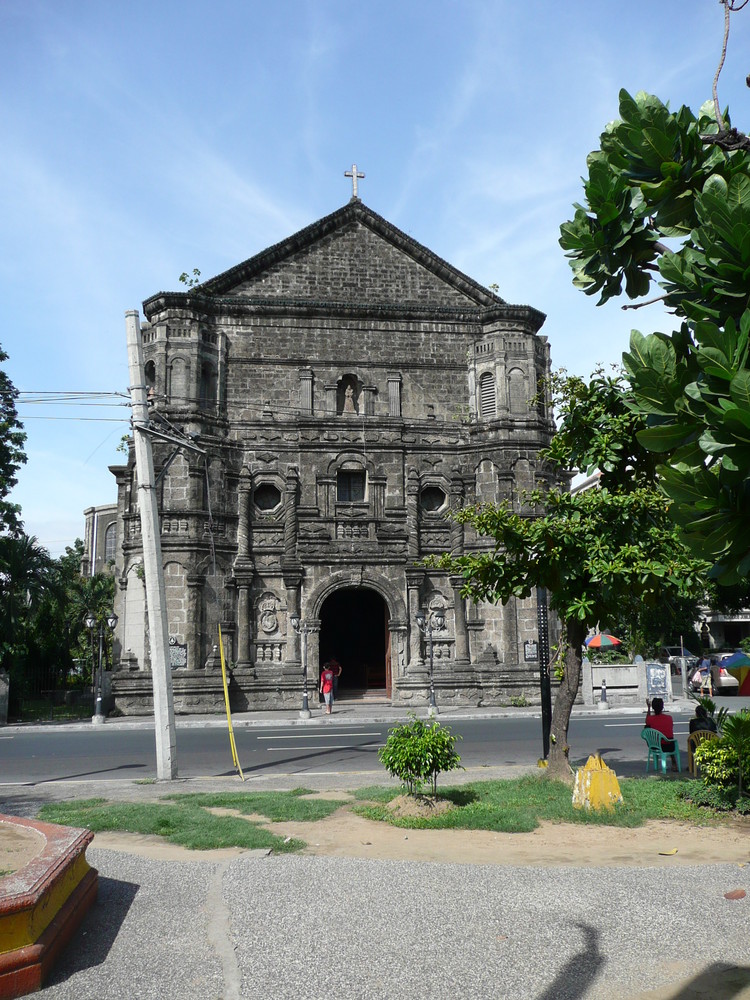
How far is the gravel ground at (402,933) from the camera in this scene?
4793mm

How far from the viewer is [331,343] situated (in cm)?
2809

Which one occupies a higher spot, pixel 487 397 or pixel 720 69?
pixel 487 397

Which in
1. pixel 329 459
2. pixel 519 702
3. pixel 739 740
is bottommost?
pixel 519 702

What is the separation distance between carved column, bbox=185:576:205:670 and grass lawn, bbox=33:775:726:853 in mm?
13791

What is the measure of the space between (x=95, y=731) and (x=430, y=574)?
422 inches

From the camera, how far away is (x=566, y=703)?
11375mm

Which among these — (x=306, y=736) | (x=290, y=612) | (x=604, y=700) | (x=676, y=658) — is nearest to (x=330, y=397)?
(x=290, y=612)

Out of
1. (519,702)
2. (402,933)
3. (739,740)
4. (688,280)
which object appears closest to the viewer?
(688,280)

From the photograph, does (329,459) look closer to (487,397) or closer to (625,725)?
(487,397)

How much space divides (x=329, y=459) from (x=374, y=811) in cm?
1834

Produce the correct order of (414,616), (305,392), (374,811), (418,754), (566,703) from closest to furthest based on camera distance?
(418,754)
(374,811)
(566,703)
(414,616)
(305,392)

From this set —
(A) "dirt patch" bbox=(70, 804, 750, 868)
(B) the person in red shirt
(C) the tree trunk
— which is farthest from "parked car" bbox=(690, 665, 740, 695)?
(A) "dirt patch" bbox=(70, 804, 750, 868)

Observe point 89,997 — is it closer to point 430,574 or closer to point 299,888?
point 299,888

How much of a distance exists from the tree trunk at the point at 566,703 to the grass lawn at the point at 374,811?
0.30 m
